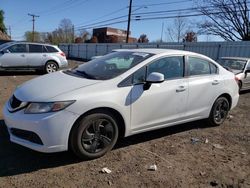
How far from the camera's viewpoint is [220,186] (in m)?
3.45

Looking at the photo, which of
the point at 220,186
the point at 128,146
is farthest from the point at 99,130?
the point at 220,186

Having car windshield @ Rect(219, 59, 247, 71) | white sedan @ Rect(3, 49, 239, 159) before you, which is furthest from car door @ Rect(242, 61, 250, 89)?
white sedan @ Rect(3, 49, 239, 159)

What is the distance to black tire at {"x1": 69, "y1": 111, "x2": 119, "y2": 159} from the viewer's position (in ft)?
12.1

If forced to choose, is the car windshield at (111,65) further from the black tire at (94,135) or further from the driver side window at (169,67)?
the black tire at (94,135)

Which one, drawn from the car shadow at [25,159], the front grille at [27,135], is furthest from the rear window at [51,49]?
the front grille at [27,135]

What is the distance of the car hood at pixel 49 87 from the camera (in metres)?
3.70

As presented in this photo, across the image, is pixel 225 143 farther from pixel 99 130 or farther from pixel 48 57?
pixel 48 57

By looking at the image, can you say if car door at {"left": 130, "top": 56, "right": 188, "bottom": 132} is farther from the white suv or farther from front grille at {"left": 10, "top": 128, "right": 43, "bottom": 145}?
the white suv

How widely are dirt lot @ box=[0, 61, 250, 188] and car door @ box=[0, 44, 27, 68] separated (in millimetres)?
7803

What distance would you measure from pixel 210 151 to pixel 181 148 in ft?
1.54

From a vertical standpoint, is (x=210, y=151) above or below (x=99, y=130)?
below

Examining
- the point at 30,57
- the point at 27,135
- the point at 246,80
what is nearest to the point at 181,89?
the point at 27,135

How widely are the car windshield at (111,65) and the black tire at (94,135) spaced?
672 mm

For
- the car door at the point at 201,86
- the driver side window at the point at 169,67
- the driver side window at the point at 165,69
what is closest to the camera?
the driver side window at the point at 165,69
